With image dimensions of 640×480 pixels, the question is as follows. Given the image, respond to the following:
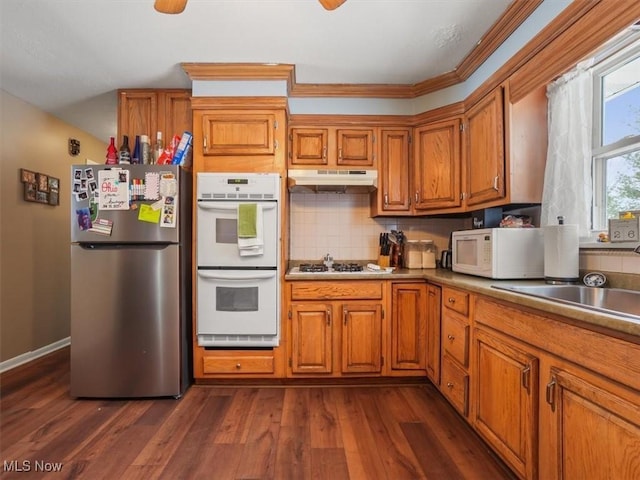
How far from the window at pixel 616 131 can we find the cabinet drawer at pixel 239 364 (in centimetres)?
228

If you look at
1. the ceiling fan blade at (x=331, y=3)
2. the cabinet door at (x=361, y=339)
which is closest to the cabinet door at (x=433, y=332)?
the cabinet door at (x=361, y=339)

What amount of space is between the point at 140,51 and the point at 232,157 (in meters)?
0.90

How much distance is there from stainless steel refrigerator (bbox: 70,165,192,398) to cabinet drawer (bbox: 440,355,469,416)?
72.2 inches

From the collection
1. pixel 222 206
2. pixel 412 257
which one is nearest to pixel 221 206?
pixel 222 206

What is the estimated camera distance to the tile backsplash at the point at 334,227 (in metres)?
2.95

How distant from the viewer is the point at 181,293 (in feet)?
7.32

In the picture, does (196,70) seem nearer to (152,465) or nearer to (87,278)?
(87,278)

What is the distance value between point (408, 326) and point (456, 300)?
0.58 m

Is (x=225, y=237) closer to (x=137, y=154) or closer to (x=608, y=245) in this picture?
(x=137, y=154)

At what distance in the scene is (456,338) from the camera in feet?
6.29

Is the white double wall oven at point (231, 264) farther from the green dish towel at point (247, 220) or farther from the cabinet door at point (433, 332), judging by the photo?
the cabinet door at point (433, 332)

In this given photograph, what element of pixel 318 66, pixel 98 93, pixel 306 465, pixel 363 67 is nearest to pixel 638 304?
pixel 306 465

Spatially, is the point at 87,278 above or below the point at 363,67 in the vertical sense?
below

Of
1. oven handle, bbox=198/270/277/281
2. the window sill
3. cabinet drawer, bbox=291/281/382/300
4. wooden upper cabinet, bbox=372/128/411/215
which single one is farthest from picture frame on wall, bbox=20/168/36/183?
the window sill
